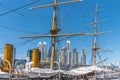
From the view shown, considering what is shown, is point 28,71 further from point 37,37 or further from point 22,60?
point 37,37

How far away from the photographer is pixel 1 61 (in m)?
29.6

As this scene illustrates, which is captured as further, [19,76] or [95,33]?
[95,33]

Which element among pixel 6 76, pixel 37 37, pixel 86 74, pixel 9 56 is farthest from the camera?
pixel 37 37

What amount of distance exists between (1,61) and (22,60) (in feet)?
29.9

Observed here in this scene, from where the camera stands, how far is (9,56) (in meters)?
28.5

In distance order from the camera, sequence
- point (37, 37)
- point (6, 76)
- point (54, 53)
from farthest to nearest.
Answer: point (37, 37), point (54, 53), point (6, 76)

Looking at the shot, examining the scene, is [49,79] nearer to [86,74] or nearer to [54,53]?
[86,74]

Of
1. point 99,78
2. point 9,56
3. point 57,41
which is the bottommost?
point 99,78

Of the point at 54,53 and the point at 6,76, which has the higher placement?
the point at 54,53

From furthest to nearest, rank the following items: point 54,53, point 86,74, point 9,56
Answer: point 54,53
point 86,74
point 9,56

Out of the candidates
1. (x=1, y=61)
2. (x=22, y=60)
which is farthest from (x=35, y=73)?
(x=22, y=60)

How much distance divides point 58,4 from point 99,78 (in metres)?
14.5

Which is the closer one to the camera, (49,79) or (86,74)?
(49,79)

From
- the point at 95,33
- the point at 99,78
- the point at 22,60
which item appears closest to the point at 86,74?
the point at 99,78
